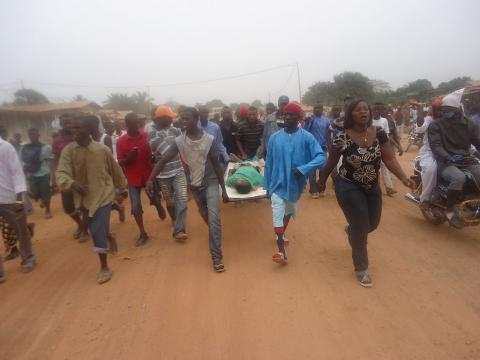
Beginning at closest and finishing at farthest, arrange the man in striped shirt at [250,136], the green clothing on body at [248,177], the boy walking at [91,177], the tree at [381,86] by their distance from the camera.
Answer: the boy walking at [91,177] → the green clothing on body at [248,177] → the man in striped shirt at [250,136] → the tree at [381,86]

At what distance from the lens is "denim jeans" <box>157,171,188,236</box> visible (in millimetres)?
5047

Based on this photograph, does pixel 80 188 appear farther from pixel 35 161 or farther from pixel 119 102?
pixel 119 102

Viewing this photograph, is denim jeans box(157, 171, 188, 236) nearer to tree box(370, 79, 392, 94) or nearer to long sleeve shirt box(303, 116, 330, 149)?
long sleeve shirt box(303, 116, 330, 149)

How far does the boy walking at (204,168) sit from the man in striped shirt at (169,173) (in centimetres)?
70

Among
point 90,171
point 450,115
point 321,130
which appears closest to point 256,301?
point 90,171

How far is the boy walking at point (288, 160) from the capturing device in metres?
4.03

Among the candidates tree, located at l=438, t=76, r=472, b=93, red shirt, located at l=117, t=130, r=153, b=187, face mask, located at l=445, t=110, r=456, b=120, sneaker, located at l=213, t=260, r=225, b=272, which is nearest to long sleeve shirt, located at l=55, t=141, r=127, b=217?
red shirt, located at l=117, t=130, r=153, b=187

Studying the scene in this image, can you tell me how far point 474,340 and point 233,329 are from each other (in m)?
1.97

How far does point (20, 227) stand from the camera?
4719 millimetres

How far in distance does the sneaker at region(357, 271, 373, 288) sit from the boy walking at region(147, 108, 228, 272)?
1.61 m

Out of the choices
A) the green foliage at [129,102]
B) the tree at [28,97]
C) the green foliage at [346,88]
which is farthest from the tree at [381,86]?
the tree at [28,97]

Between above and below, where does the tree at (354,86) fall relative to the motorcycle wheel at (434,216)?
above

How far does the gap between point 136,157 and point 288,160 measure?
236cm

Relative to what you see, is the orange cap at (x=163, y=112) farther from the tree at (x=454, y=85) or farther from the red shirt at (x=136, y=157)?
the tree at (x=454, y=85)
